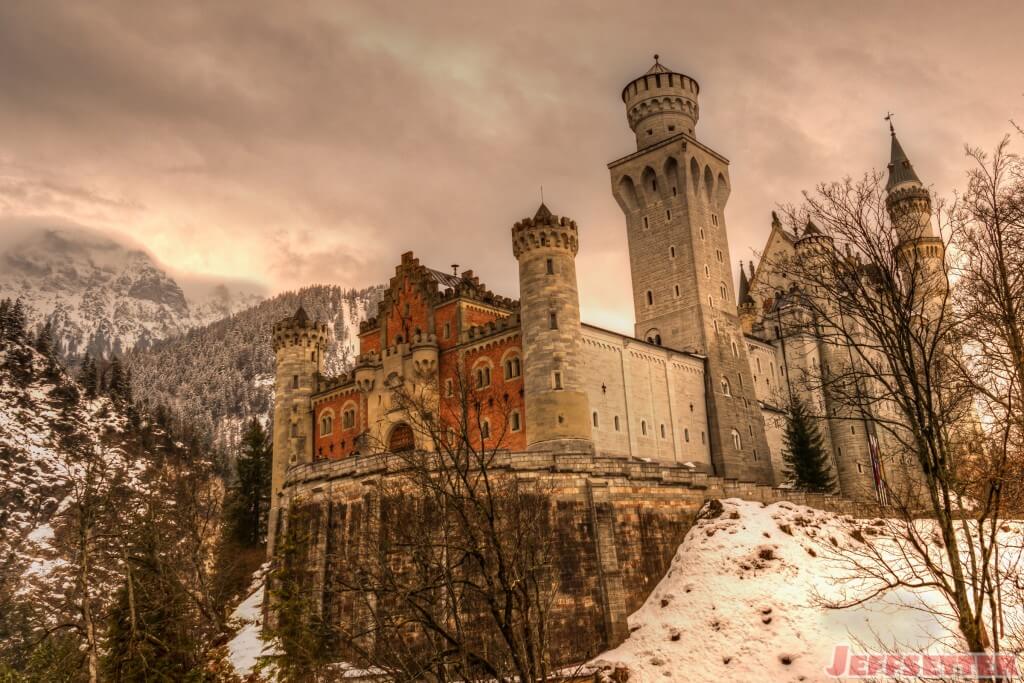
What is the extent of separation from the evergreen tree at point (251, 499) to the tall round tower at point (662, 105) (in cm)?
3808

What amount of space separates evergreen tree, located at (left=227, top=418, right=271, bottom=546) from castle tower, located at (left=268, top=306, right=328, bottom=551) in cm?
341

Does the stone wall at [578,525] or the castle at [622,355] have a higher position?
the castle at [622,355]

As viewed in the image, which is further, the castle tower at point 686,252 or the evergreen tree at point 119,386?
the evergreen tree at point 119,386

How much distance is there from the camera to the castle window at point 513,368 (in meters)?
47.8

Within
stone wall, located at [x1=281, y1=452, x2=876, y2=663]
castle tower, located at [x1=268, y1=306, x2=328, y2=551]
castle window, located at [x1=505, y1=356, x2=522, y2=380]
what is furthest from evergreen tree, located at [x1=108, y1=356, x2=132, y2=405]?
stone wall, located at [x1=281, y1=452, x2=876, y2=663]

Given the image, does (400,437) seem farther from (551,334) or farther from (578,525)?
(578,525)

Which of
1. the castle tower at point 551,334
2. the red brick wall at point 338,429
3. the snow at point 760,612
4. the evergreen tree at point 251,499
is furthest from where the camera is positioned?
the evergreen tree at point 251,499

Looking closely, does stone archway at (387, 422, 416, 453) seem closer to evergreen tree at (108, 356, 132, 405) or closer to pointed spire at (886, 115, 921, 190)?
pointed spire at (886, 115, 921, 190)

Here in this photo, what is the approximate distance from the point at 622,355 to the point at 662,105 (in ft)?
68.7

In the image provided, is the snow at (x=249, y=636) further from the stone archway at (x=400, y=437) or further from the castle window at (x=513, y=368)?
the castle window at (x=513, y=368)

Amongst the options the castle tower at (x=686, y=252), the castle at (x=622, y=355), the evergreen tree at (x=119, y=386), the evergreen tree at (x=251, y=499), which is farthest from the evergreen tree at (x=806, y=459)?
the evergreen tree at (x=119, y=386)

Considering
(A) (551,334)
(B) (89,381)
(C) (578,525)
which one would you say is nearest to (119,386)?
(B) (89,381)

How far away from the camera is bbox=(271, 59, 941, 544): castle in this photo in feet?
152

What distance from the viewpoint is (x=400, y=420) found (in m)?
51.1
